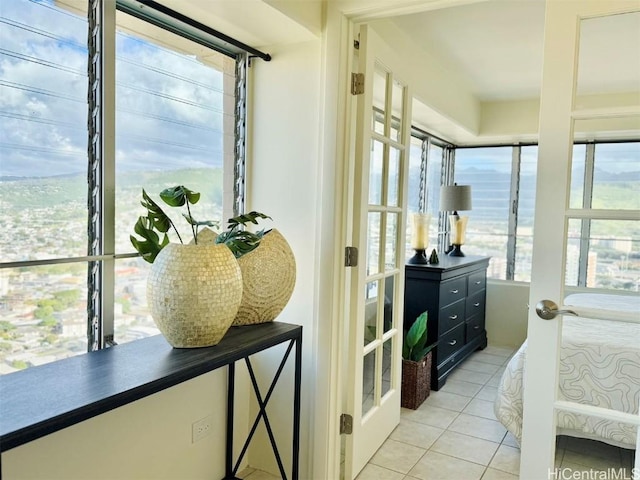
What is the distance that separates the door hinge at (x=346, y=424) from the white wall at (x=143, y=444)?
0.48 meters

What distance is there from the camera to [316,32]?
→ 208 cm

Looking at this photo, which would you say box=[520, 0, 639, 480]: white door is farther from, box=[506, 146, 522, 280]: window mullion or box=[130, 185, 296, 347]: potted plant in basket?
box=[506, 146, 522, 280]: window mullion

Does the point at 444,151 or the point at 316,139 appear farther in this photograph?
the point at 444,151

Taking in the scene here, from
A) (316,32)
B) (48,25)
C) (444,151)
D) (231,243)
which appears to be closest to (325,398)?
(231,243)

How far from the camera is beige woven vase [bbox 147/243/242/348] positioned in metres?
1.52

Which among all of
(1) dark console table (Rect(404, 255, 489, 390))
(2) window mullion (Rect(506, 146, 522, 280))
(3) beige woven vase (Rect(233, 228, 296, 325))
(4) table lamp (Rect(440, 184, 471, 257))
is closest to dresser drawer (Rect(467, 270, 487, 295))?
(1) dark console table (Rect(404, 255, 489, 390))

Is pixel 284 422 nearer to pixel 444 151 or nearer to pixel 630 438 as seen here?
pixel 630 438

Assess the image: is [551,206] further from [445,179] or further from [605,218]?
[445,179]

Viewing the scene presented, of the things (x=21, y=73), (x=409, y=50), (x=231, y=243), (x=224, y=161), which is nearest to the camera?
(x=21, y=73)

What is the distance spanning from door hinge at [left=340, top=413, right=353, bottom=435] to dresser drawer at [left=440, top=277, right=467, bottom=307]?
1590mm

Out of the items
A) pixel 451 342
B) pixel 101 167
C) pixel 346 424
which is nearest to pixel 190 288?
pixel 101 167

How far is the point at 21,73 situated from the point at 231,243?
829mm

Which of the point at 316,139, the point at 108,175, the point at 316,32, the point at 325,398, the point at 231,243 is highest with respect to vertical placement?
the point at 316,32

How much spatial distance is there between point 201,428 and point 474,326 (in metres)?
3.12
